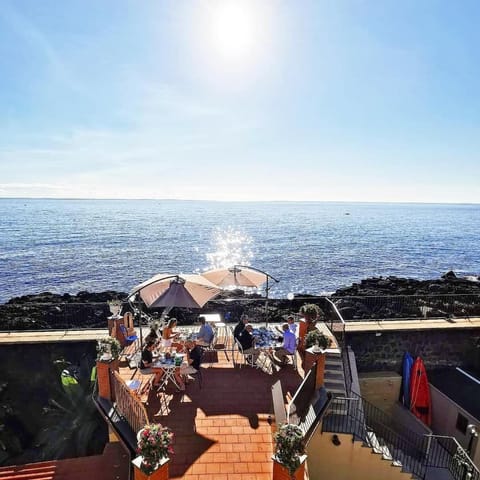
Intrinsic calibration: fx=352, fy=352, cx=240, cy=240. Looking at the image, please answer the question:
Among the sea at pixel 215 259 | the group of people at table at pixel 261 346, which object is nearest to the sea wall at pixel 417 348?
the group of people at table at pixel 261 346

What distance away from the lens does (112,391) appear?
7.94 m

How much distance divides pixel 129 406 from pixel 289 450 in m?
3.37

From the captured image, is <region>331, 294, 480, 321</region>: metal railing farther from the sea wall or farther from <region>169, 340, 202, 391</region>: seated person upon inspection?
<region>169, 340, 202, 391</region>: seated person

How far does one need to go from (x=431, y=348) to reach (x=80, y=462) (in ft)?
41.5

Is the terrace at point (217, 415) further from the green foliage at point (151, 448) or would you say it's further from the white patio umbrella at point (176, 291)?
the white patio umbrella at point (176, 291)

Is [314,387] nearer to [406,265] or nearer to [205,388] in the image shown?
[205,388]

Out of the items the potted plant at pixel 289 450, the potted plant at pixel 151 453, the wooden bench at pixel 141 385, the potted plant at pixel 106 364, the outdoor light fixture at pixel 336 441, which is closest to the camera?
the potted plant at pixel 151 453

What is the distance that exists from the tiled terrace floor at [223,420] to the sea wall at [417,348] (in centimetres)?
483

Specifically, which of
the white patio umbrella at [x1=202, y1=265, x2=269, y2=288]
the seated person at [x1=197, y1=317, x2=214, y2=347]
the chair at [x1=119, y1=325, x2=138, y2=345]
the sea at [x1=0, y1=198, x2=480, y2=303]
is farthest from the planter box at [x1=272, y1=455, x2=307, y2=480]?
A: the sea at [x1=0, y1=198, x2=480, y2=303]

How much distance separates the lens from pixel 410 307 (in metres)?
17.0

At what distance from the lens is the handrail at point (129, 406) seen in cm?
661

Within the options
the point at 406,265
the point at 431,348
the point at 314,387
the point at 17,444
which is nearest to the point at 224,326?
the point at 314,387

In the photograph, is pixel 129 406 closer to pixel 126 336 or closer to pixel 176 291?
pixel 176 291

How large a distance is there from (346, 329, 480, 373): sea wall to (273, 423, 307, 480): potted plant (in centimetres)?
821
